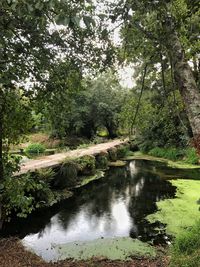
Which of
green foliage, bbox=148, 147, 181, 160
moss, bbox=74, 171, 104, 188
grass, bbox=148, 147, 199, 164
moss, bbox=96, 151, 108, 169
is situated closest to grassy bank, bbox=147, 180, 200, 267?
moss, bbox=74, 171, 104, 188

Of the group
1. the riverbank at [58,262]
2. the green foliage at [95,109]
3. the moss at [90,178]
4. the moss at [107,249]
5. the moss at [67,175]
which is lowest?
the moss at [107,249]

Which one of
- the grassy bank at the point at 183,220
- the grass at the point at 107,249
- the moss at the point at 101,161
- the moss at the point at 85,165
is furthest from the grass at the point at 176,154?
the grass at the point at 107,249

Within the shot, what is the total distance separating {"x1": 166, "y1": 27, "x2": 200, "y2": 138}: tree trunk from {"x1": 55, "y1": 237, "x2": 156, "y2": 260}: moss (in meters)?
5.00

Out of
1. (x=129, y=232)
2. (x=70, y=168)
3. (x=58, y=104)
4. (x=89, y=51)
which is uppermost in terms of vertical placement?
(x=89, y=51)

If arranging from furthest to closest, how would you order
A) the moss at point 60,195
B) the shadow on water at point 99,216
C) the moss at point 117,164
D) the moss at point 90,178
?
1. the moss at point 117,164
2. the moss at point 90,178
3. the moss at point 60,195
4. the shadow on water at point 99,216

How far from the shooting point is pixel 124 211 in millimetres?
12477

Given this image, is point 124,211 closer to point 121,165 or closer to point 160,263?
point 160,263

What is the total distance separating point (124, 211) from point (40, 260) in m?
5.07

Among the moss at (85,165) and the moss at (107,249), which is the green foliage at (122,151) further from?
the moss at (107,249)

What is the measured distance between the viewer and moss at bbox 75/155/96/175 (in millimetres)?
18781

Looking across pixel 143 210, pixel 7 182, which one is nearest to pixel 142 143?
pixel 143 210

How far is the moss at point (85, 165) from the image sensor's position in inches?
739

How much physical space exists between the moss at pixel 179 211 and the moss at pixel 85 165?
552cm

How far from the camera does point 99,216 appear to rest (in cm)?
1205
